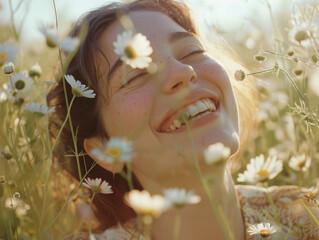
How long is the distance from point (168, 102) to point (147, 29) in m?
0.21

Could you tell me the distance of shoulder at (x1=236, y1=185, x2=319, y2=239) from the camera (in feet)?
4.17

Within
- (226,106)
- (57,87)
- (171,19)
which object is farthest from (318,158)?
(57,87)

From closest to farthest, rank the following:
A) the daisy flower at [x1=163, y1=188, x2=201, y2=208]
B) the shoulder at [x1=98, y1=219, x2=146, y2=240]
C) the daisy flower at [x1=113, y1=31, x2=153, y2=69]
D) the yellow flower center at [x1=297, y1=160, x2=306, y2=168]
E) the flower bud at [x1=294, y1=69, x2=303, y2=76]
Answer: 1. the daisy flower at [x1=163, y1=188, x2=201, y2=208]
2. the daisy flower at [x1=113, y1=31, x2=153, y2=69]
3. the flower bud at [x1=294, y1=69, x2=303, y2=76]
4. the yellow flower center at [x1=297, y1=160, x2=306, y2=168]
5. the shoulder at [x1=98, y1=219, x2=146, y2=240]

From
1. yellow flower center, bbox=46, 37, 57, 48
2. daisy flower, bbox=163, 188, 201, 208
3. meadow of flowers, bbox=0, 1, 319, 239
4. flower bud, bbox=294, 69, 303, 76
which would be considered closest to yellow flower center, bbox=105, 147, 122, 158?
meadow of flowers, bbox=0, 1, 319, 239

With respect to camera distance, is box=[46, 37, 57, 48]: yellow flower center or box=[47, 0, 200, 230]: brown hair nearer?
box=[46, 37, 57, 48]: yellow flower center

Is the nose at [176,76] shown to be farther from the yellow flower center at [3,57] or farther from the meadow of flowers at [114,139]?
the yellow flower center at [3,57]

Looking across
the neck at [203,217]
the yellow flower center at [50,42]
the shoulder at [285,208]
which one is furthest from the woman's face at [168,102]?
the shoulder at [285,208]

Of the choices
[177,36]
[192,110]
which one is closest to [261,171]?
[192,110]

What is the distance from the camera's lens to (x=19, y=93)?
3.14ft

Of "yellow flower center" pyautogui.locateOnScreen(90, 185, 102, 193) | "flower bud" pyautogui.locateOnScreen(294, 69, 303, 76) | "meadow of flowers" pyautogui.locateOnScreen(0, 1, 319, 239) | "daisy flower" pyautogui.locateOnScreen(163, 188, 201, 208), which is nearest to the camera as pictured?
"daisy flower" pyautogui.locateOnScreen(163, 188, 201, 208)

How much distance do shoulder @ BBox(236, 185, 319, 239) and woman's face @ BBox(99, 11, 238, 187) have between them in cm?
31

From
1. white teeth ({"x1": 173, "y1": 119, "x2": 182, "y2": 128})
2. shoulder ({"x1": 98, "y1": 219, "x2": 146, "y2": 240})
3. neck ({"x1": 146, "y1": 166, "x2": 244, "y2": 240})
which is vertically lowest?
shoulder ({"x1": 98, "y1": 219, "x2": 146, "y2": 240})

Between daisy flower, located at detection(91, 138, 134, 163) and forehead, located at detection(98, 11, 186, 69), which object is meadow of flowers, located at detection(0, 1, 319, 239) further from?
forehead, located at detection(98, 11, 186, 69)

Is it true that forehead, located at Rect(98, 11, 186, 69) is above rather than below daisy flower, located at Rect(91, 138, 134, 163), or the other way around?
above
